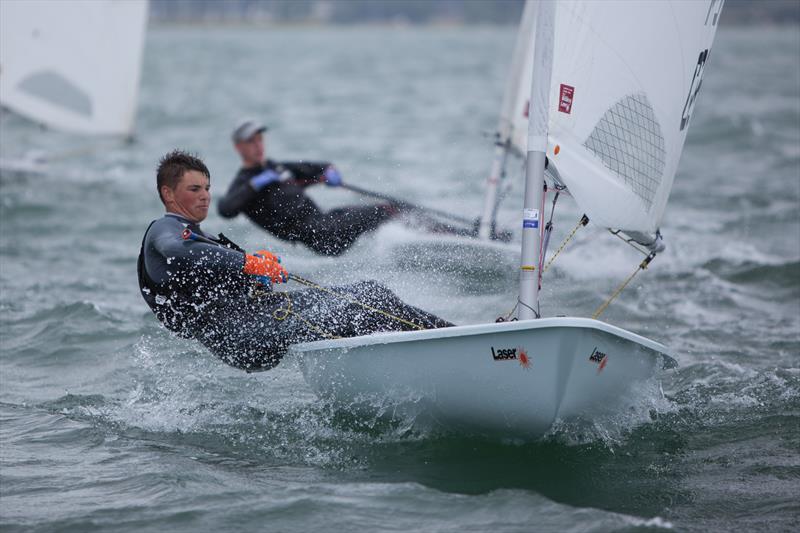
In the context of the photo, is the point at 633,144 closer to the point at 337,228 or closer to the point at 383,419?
the point at 383,419

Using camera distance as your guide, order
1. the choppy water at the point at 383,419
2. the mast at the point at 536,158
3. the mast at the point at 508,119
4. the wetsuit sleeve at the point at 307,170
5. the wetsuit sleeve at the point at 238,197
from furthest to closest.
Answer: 1. the mast at the point at 508,119
2. the wetsuit sleeve at the point at 307,170
3. the wetsuit sleeve at the point at 238,197
4. the mast at the point at 536,158
5. the choppy water at the point at 383,419

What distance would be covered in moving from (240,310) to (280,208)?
7.74ft

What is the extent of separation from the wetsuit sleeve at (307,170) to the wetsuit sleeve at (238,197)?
0.43m

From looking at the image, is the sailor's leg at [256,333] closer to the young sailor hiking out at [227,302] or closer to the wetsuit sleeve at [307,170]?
the young sailor hiking out at [227,302]

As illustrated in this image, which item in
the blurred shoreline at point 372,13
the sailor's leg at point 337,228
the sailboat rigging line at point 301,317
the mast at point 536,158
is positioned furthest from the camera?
the blurred shoreline at point 372,13

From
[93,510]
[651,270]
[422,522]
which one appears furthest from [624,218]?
[651,270]

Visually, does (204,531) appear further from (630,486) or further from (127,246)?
(127,246)

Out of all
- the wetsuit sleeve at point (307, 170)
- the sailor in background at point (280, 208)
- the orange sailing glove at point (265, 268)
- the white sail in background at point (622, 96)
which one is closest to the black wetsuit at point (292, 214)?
the sailor in background at point (280, 208)

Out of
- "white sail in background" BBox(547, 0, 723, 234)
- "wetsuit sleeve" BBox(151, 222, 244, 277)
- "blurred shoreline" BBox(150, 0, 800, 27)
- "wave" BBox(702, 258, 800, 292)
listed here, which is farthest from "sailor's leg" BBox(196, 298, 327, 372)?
"blurred shoreline" BBox(150, 0, 800, 27)

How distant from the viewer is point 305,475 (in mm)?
3646

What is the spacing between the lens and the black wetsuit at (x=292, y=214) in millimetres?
6254

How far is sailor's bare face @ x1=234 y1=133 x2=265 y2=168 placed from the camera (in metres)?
6.27

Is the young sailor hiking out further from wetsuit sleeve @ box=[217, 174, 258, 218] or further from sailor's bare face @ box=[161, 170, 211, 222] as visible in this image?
wetsuit sleeve @ box=[217, 174, 258, 218]

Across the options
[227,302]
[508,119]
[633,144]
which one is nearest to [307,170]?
[508,119]
